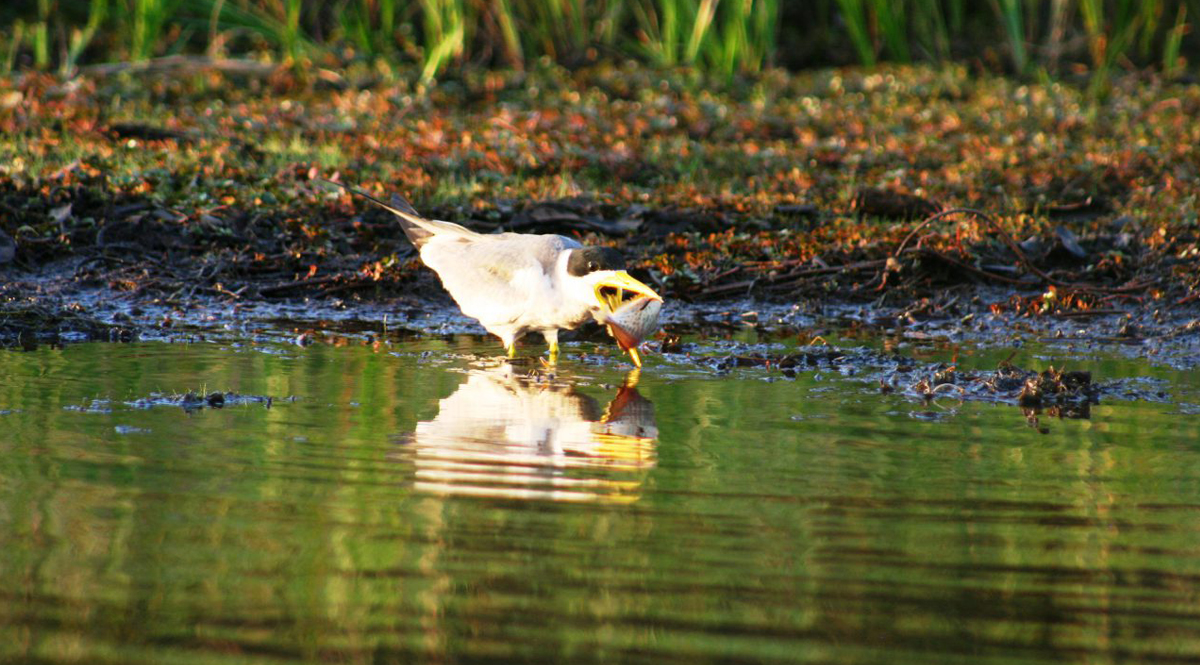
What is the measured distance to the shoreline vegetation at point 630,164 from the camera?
912cm

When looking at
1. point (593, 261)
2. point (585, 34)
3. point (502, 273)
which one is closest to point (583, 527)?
point (593, 261)

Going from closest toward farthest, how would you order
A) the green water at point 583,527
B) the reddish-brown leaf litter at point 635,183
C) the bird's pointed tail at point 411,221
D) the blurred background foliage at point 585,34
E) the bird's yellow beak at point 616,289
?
the green water at point 583,527 → the bird's yellow beak at point 616,289 → the bird's pointed tail at point 411,221 → the reddish-brown leaf litter at point 635,183 → the blurred background foliage at point 585,34

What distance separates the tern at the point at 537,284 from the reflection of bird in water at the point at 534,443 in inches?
13.6

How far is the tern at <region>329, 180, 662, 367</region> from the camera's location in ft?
21.9

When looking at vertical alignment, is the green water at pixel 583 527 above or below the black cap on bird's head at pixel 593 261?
below

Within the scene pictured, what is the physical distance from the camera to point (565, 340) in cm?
808

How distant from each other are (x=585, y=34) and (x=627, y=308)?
28.3 ft

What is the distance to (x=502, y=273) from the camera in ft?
23.2

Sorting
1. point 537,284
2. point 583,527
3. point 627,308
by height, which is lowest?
point 583,527

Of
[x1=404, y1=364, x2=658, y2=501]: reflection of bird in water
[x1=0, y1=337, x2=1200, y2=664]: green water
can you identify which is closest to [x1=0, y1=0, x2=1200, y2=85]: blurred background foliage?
[x1=404, y1=364, x2=658, y2=501]: reflection of bird in water

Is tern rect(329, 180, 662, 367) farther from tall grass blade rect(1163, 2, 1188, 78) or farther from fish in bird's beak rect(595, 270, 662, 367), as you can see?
tall grass blade rect(1163, 2, 1188, 78)

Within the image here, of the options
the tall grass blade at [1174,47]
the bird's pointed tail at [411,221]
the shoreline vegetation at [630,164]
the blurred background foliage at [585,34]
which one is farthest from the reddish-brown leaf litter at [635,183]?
the bird's pointed tail at [411,221]

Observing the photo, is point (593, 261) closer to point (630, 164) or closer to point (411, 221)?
point (411, 221)

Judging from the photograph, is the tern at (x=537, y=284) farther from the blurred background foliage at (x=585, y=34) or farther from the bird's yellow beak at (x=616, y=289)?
the blurred background foliage at (x=585, y=34)
